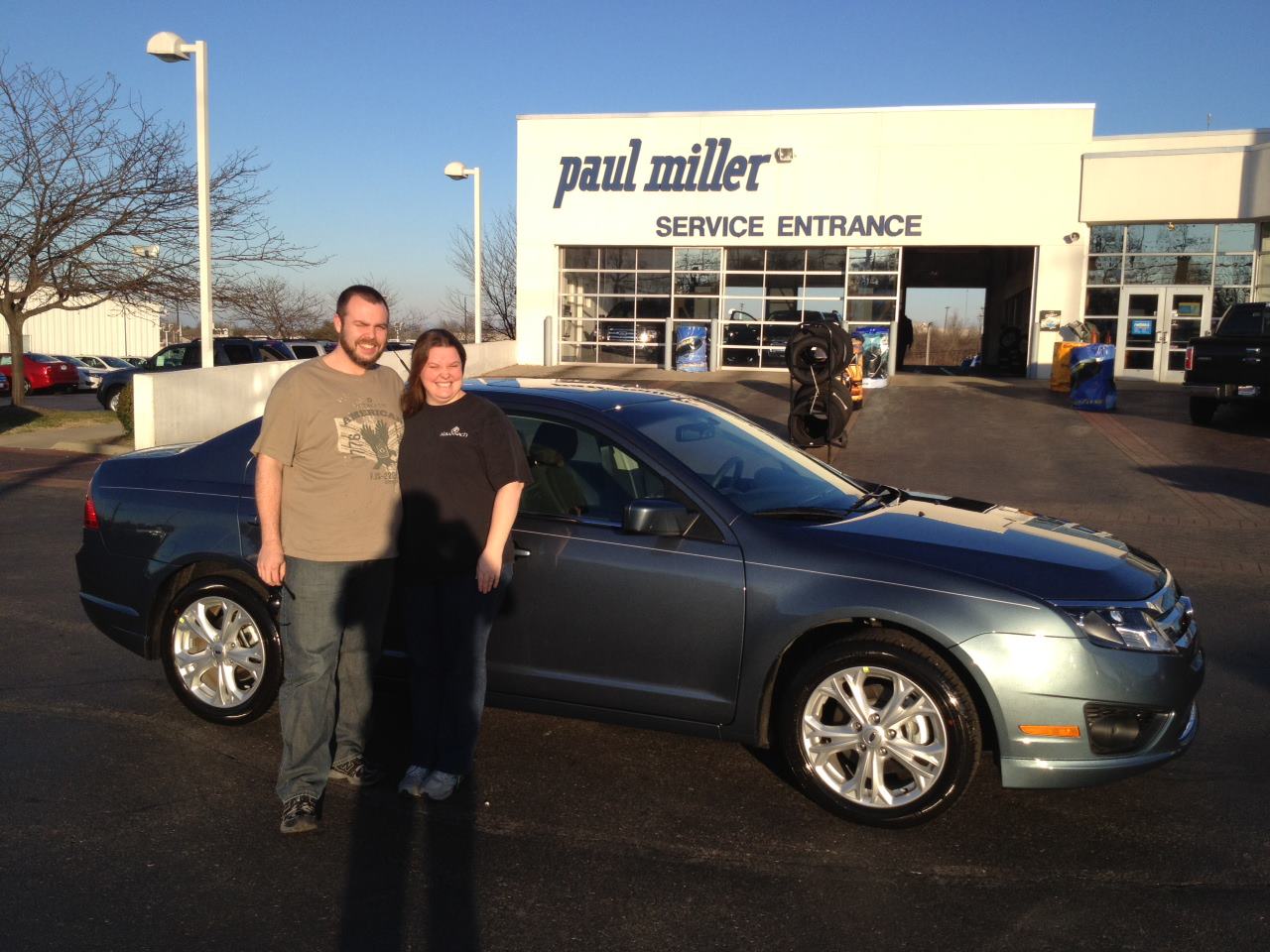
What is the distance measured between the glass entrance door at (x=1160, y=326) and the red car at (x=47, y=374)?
3338 centimetres

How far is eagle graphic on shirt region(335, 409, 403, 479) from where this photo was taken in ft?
13.5

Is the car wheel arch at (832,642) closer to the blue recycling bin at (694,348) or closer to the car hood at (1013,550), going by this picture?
the car hood at (1013,550)

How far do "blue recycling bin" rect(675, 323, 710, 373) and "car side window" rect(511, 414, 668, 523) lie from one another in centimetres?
2491

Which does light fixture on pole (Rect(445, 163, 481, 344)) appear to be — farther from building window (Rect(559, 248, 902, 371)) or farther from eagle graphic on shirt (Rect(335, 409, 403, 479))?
eagle graphic on shirt (Rect(335, 409, 403, 479))

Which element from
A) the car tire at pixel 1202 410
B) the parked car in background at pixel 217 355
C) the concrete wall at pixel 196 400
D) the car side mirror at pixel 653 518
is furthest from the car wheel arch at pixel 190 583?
the car tire at pixel 1202 410

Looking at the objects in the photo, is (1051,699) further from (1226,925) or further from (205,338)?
(205,338)

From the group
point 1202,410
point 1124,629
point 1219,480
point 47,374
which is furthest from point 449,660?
point 47,374

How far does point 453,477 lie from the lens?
4.17 metres

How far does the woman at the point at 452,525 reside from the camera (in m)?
4.16

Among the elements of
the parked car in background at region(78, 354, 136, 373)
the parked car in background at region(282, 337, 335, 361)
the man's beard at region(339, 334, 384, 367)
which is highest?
the man's beard at region(339, 334, 384, 367)

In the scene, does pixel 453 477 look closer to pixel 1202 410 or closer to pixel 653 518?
pixel 653 518

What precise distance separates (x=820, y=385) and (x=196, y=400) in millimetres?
8982

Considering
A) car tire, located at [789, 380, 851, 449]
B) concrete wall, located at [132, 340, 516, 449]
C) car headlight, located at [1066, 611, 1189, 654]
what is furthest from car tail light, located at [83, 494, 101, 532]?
car tire, located at [789, 380, 851, 449]

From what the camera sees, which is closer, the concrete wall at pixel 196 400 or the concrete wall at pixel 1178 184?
the concrete wall at pixel 196 400
